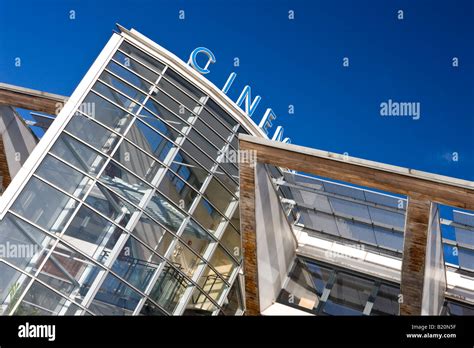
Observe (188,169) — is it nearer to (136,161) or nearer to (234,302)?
(136,161)

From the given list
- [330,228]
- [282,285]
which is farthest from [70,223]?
[330,228]

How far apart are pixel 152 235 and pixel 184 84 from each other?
6731mm

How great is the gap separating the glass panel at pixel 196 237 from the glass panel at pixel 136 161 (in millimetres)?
2043

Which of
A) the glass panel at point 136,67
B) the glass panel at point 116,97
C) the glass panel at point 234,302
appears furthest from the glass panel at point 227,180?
the glass panel at point 136,67

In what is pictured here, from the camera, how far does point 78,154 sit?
16.1 m

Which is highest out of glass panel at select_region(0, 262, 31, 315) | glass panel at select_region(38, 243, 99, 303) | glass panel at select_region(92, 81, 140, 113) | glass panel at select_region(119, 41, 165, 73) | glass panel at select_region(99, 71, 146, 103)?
glass panel at select_region(119, 41, 165, 73)

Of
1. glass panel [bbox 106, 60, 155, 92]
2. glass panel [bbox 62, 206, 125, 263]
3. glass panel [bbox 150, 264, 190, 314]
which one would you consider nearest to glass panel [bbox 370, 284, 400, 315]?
glass panel [bbox 150, 264, 190, 314]

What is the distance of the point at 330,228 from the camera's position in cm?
2103

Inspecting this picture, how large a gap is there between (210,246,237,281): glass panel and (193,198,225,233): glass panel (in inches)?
31.7

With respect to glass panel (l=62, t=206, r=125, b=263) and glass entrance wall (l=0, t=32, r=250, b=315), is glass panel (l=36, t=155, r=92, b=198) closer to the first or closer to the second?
glass entrance wall (l=0, t=32, r=250, b=315)

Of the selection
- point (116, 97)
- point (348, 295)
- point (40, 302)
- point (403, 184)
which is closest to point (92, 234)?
point (40, 302)

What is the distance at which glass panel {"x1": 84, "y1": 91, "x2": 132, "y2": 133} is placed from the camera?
1712cm

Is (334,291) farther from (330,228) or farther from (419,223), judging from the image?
(419,223)

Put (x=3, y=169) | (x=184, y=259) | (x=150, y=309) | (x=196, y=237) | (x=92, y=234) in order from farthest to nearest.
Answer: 1. (x=3, y=169)
2. (x=196, y=237)
3. (x=184, y=259)
4. (x=150, y=309)
5. (x=92, y=234)
